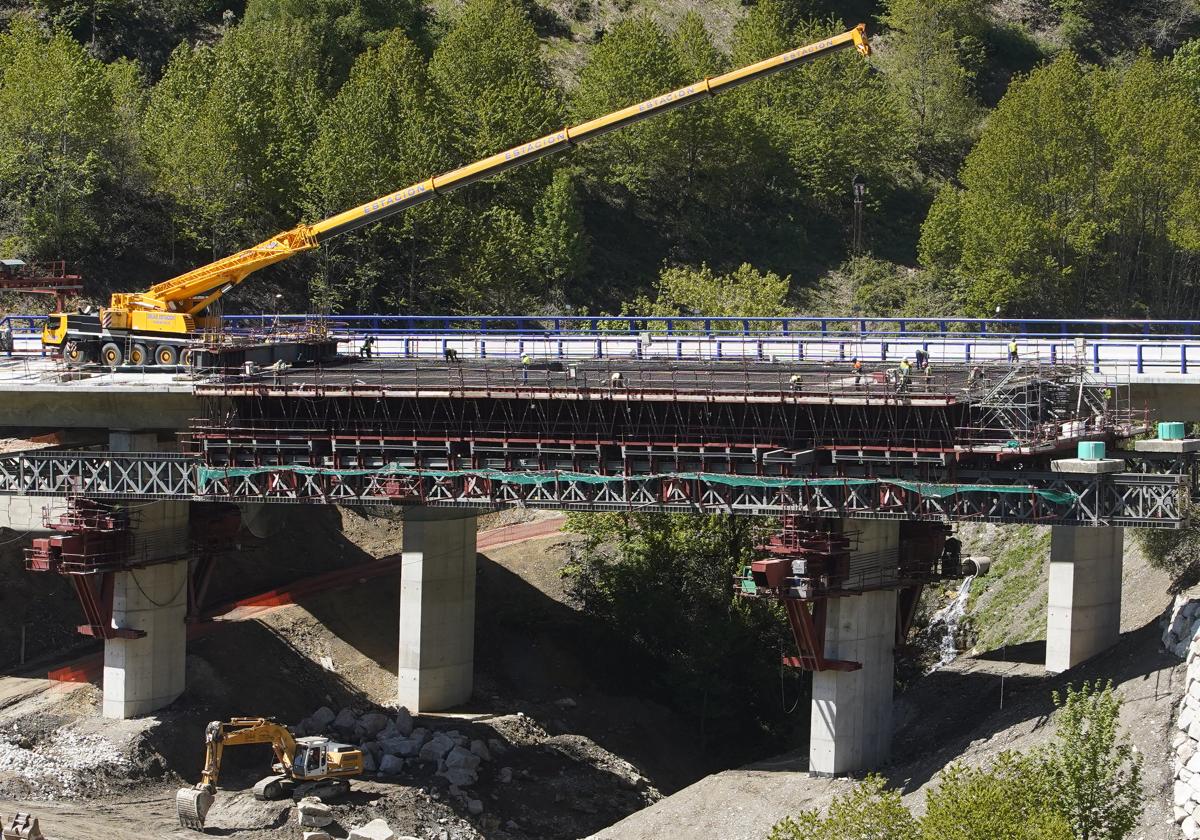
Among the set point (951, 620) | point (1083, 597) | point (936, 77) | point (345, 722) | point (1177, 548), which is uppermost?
point (936, 77)


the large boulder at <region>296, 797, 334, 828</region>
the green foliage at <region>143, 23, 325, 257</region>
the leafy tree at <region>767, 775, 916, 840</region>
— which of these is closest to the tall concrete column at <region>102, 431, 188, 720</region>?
the large boulder at <region>296, 797, 334, 828</region>

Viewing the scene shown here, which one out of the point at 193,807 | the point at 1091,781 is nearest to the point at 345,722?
the point at 193,807

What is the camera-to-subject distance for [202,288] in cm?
6769

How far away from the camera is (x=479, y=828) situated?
55.3m

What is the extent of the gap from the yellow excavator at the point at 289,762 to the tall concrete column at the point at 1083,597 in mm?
24038

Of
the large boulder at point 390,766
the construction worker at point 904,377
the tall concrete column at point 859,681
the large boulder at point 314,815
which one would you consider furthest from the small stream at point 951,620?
the large boulder at point 314,815

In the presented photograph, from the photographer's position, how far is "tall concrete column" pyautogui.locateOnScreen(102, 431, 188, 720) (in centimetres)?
6019

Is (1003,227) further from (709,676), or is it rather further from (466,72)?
(709,676)

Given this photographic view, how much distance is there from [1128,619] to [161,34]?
271 ft

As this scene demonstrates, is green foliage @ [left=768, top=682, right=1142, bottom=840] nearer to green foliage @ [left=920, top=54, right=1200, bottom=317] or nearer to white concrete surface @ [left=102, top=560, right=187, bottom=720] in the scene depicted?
white concrete surface @ [left=102, top=560, right=187, bottom=720]

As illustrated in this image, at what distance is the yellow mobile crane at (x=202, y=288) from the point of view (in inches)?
2480

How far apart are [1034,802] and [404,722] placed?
26.8m

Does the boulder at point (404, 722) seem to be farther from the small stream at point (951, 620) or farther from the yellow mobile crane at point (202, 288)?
the small stream at point (951, 620)

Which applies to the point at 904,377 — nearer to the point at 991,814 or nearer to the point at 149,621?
the point at 991,814
